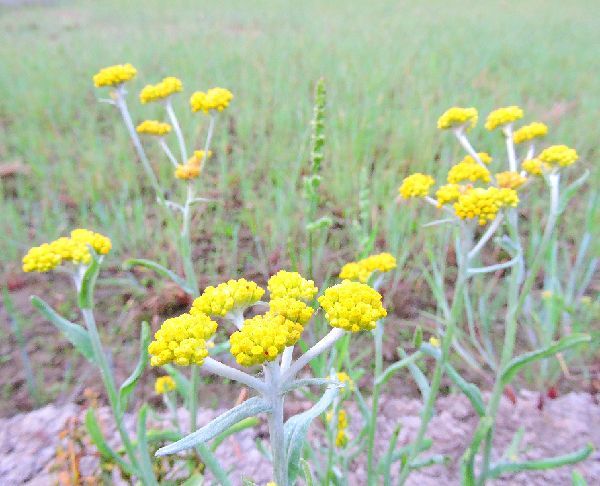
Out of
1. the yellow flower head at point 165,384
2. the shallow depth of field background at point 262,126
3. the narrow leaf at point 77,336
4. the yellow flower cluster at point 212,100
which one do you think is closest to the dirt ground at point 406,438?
the yellow flower head at point 165,384

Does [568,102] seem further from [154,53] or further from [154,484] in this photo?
[154,484]

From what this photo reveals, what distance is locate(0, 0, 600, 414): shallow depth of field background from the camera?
251 centimetres

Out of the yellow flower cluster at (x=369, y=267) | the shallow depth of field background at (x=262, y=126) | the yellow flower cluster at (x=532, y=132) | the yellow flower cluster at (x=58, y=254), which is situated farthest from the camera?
the shallow depth of field background at (x=262, y=126)

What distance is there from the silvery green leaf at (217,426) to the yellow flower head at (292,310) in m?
0.14

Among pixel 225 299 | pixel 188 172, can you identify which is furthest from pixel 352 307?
pixel 188 172

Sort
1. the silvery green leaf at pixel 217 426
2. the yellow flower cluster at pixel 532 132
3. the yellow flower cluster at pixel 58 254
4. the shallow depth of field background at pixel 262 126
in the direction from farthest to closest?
the shallow depth of field background at pixel 262 126 < the yellow flower cluster at pixel 532 132 < the yellow flower cluster at pixel 58 254 < the silvery green leaf at pixel 217 426

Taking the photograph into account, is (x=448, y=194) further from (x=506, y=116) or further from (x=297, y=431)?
(x=297, y=431)

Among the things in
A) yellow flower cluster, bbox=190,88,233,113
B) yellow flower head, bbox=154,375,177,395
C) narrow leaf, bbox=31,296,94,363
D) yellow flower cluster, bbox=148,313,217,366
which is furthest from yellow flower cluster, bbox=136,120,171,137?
yellow flower cluster, bbox=148,313,217,366

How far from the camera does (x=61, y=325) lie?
1.22 meters

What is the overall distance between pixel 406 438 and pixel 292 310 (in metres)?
1.11

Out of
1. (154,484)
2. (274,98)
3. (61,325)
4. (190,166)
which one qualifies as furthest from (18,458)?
(274,98)

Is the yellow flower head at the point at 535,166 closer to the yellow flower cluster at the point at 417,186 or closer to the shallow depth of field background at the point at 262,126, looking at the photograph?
the yellow flower cluster at the point at 417,186

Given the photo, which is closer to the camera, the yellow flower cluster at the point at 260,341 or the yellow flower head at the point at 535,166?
the yellow flower cluster at the point at 260,341

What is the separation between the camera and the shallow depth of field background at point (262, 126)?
2.51 m
